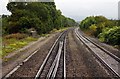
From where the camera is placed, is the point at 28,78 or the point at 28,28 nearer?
the point at 28,78

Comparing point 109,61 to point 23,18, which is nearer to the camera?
point 109,61

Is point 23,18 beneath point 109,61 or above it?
above

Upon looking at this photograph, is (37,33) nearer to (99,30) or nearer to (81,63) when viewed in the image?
(99,30)

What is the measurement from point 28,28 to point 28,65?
109 feet

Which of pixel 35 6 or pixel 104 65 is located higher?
pixel 35 6

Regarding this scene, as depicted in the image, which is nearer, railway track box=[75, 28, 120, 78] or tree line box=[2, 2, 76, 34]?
railway track box=[75, 28, 120, 78]


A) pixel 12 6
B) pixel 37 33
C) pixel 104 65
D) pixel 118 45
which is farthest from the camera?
pixel 12 6

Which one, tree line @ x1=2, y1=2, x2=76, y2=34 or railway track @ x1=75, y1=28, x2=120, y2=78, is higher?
tree line @ x1=2, y1=2, x2=76, y2=34

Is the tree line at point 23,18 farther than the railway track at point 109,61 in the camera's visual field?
Yes

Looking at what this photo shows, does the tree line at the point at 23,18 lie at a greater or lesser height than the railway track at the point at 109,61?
greater

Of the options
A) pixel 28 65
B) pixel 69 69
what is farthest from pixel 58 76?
pixel 28 65

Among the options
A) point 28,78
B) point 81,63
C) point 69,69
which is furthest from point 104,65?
point 28,78

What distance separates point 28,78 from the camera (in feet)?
41.9

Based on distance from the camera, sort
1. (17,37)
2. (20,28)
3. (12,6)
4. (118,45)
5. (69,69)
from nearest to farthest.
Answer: (69,69)
(118,45)
(17,37)
(20,28)
(12,6)
